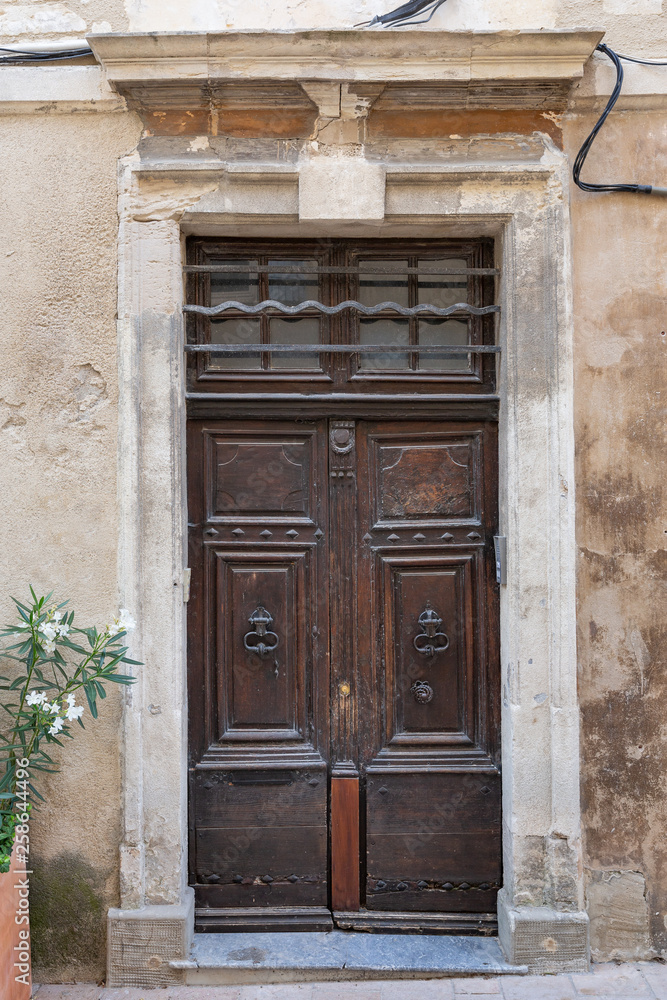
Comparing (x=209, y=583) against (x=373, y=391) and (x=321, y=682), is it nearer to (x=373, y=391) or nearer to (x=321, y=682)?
(x=321, y=682)

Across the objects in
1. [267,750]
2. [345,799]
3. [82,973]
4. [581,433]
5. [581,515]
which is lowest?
[82,973]

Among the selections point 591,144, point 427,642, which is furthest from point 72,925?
point 591,144

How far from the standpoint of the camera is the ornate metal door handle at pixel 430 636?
347 centimetres

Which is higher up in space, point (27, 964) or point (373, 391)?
point (373, 391)

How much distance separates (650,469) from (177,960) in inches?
111

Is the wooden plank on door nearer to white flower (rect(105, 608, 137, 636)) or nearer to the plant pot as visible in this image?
white flower (rect(105, 608, 137, 636))

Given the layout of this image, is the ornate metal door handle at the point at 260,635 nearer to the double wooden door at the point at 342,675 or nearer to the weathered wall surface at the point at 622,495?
the double wooden door at the point at 342,675

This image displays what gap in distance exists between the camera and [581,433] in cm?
337

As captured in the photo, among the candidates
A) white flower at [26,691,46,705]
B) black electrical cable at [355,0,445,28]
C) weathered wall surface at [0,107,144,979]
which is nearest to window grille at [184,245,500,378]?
weathered wall surface at [0,107,144,979]

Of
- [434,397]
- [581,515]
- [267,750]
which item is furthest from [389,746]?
[434,397]

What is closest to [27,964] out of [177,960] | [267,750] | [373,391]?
[177,960]

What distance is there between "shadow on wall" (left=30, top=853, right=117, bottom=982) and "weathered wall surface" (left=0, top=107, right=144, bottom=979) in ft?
1.61

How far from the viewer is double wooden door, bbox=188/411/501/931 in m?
3.49

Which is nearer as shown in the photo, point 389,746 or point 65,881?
point 65,881
